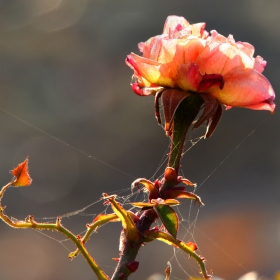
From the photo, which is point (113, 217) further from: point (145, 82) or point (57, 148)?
point (57, 148)

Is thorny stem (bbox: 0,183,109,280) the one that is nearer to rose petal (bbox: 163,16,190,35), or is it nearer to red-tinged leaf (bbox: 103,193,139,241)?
red-tinged leaf (bbox: 103,193,139,241)

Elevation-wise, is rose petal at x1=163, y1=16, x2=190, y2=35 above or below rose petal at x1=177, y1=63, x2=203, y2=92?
above

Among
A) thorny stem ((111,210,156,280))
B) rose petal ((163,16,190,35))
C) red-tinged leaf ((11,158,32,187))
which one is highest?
rose petal ((163,16,190,35))

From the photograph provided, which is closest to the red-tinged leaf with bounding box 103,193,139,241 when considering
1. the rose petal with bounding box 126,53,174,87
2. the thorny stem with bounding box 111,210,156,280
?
the thorny stem with bounding box 111,210,156,280

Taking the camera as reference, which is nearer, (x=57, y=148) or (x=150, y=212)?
(x=150, y=212)

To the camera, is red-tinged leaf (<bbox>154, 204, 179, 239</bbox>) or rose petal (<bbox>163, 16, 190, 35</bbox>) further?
rose petal (<bbox>163, 16, 190, 35</bbox>)

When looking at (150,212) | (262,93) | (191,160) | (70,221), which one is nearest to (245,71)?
(262,93)

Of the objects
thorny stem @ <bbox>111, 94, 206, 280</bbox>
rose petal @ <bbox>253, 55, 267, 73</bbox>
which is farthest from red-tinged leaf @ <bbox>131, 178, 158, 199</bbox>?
rose petal @ <bbox>253, 55, 267, 73</bbox>
